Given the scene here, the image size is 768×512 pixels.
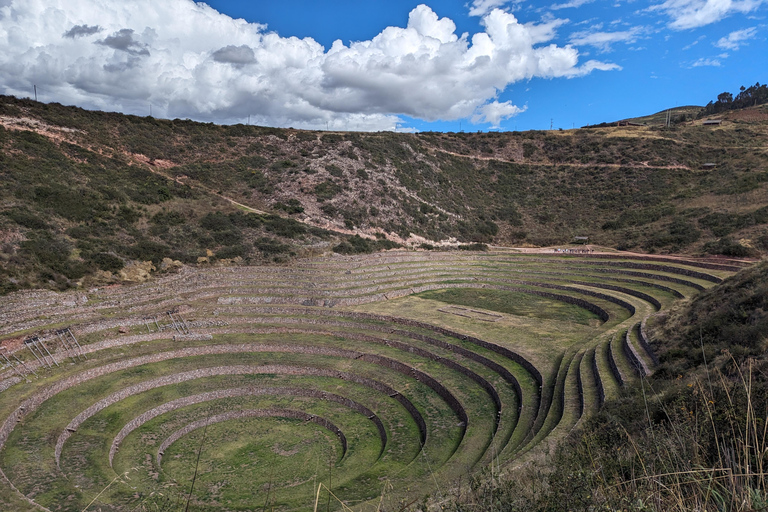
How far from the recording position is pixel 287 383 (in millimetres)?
18062

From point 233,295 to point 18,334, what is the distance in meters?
10.1

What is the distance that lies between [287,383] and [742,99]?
4721 inches

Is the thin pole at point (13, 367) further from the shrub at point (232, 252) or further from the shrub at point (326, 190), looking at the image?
the shrub at point (326, 190)

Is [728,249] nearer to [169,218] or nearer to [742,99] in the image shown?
[169,218]

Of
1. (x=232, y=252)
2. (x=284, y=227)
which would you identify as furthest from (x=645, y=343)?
(x=284, y=227)

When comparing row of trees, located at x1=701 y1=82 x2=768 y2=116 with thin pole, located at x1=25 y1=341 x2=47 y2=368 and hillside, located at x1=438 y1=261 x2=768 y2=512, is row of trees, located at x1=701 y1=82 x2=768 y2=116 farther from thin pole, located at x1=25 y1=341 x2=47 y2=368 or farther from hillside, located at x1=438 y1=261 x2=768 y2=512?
thin pole, located at x1=25 y1=341 x2=47 y2=368

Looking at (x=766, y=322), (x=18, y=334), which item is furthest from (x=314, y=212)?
(x=766, y=322)

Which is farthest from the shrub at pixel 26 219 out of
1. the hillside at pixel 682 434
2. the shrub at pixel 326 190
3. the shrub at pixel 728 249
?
the shrub at pixel 728 249

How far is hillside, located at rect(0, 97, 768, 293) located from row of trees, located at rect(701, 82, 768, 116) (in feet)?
74.9

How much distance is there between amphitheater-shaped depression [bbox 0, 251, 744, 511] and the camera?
476 inches

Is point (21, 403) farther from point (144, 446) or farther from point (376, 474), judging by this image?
point (376, 474)

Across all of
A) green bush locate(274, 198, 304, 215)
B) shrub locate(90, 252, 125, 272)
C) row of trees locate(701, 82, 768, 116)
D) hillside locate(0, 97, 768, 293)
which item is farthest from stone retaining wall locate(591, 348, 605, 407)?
row of trees locate(701, 82, 768, 116)

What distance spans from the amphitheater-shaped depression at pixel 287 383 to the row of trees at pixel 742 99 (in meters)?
91.0

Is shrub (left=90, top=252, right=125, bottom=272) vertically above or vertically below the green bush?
below
